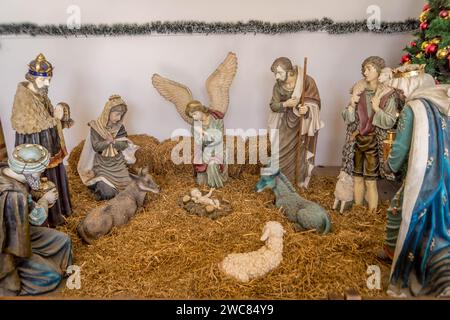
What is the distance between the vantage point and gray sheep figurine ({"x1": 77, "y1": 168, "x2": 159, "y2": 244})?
333 centimetres

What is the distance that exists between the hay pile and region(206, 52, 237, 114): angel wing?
36.4 inches

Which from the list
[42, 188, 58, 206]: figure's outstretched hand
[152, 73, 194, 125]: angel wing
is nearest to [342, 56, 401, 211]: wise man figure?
[152, 73, 194, 125]: angel wing

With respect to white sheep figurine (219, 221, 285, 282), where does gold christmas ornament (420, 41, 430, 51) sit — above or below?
above

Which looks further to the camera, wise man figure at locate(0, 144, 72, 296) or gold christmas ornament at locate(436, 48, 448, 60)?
gold christmas ornament at locate(436, 48, 448, 60)

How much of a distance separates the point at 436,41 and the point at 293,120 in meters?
1.50

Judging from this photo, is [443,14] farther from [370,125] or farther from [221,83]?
[221,83]

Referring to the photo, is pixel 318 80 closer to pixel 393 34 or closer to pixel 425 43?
pixel 393 34

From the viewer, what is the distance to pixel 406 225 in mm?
2500

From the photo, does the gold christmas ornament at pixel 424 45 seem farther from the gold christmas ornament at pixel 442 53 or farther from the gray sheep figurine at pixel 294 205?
the gray sheep figurine at pixel 294 205

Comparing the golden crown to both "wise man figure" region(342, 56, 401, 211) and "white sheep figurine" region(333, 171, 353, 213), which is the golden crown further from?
"white sheep figurine" region(333, 171, 353, 213)

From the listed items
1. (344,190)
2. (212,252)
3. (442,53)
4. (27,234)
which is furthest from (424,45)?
(27,234)

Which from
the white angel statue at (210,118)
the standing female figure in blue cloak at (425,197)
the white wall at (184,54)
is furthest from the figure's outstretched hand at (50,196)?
the white wall at (184,54)

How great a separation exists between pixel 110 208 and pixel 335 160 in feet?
10.4

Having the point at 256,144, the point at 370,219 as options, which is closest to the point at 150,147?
the point at 256,144
